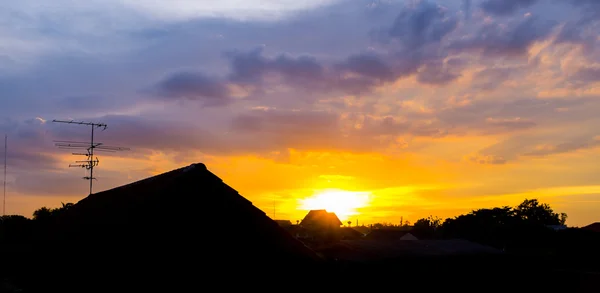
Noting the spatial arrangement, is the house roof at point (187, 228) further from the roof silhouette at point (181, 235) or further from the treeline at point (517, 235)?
the treeline at point (517, 235)

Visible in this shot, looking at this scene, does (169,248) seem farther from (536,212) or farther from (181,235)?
(536,212)

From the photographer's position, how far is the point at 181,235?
316 inches

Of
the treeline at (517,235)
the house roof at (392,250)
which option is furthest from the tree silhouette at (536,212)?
the house roof at (392,250)

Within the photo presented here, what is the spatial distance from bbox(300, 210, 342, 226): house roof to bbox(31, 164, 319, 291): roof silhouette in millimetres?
72375

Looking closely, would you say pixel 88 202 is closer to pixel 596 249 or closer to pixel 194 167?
pixel 194 167

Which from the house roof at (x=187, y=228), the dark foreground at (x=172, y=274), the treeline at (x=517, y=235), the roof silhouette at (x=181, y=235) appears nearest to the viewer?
the dark foreground at (x=172, y=274)

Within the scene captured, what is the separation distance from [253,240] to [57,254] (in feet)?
11.3

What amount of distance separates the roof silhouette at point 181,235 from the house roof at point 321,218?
7238 cm

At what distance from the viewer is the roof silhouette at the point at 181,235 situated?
7891mm

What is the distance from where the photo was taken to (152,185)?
360 inches

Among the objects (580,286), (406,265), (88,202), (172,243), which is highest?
(88,202)

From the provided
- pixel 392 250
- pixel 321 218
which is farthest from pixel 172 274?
pixel 321 218

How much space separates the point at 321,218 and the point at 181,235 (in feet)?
243

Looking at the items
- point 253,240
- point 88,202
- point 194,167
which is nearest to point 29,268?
point 88,202
